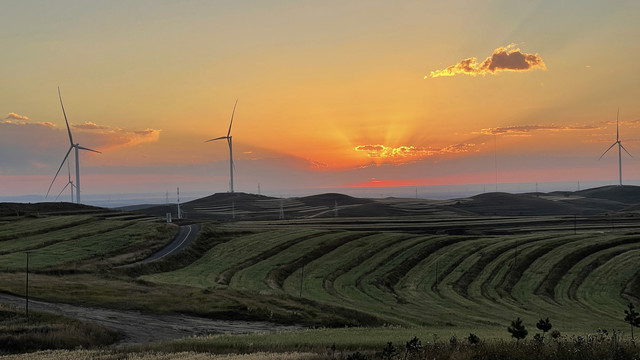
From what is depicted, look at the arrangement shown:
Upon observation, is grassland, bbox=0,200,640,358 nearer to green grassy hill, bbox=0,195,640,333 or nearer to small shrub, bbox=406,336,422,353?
green grassy hill, bbox=0,195,640,333

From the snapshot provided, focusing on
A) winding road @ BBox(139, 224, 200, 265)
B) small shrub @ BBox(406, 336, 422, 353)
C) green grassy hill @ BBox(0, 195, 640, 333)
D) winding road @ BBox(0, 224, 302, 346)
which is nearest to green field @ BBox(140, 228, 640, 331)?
green grassy hill @ BBox(0, 195, 640, 333)

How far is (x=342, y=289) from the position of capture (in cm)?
7200

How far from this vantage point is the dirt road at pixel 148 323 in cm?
3888

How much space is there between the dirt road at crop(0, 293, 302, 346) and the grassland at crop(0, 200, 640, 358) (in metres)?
2.23

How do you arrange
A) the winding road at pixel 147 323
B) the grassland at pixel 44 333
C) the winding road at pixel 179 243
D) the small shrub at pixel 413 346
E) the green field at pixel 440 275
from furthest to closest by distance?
1. the winding road at pixel 179 243
2. the green field at pixel 440 275
3. the winding road at pixel 147 323
4. the grassland at pixel 44 333
5. the small shrub at pixel 413 346

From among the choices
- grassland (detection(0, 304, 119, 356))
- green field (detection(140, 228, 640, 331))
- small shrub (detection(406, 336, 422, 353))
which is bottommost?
green field (detection(140, 228, 640, 331))

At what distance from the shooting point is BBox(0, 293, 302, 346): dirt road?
3888 cm

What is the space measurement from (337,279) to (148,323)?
3981cm

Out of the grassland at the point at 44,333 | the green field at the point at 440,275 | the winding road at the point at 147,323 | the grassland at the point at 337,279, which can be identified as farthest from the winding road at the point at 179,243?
the grassland at the point at 44,333

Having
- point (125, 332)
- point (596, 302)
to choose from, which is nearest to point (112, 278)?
point (125, 332)

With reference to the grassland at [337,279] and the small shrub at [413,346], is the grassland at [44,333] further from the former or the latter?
the small shrub at [413,346]

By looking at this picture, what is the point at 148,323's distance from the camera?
42688 mm

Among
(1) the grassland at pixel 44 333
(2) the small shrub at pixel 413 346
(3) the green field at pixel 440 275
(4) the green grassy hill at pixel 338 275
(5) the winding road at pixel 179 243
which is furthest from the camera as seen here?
(5) the winding road at pixel 179 243

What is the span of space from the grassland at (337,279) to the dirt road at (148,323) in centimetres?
223
